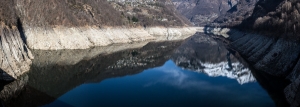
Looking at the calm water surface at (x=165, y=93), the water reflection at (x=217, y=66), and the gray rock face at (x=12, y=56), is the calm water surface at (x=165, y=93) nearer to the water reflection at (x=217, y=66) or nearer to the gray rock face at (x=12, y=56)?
the water reflection at (x=217, y=66)

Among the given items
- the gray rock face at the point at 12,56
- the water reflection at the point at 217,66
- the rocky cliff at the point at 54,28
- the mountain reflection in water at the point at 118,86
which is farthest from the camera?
the water reflection at the point at 217,66

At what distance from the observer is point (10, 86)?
28562 millimetres

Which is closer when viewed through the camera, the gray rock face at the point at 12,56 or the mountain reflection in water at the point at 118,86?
the mountain reflection in water at the point at 118,86

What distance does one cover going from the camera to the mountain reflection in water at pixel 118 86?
2766cm

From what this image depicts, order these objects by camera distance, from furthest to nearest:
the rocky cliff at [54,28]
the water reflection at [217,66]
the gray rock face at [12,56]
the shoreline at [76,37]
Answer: the shoreline at [76,37]
the water reflection at [217,66]
the rocky cliff at [54,28]
the gray rock face at [12,56]

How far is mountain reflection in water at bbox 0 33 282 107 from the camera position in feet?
90.8

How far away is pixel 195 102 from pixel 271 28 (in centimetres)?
3569

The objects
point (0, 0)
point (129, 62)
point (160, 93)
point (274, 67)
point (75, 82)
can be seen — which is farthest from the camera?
point (129, 62)

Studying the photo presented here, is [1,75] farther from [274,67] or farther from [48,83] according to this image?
[274,67]

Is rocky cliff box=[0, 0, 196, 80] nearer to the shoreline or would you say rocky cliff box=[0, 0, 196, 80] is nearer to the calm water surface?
the shoreline

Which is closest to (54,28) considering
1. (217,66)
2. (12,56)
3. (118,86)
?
(12,56)

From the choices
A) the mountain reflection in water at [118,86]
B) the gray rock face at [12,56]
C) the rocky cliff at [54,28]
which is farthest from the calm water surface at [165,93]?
the rocky cliff at [54,28]

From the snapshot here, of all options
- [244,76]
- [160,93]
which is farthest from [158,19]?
[160,93]

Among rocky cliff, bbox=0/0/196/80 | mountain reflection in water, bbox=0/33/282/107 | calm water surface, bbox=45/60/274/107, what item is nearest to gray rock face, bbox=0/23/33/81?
rocky cliff, bbox=0/0/196/80
